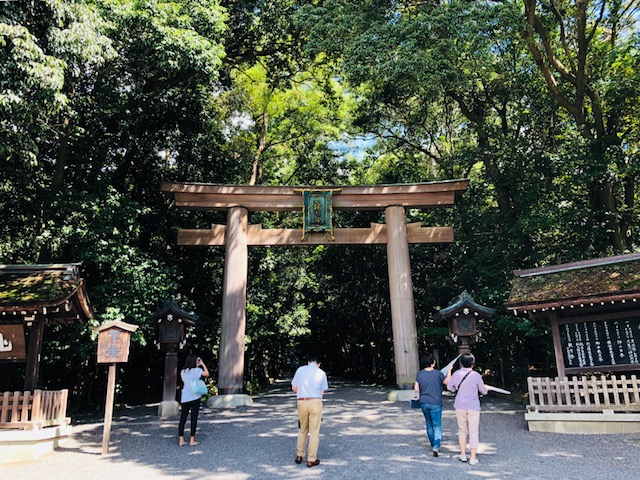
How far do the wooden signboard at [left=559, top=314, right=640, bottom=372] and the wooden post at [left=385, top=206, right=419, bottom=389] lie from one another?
3771 mm

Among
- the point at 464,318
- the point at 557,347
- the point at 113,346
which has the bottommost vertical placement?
the point at 557,347

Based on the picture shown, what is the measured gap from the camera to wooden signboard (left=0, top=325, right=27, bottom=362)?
7.55 metres

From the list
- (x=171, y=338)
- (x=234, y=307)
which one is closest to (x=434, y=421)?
(x=171, y=338)

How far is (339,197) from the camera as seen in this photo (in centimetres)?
1266

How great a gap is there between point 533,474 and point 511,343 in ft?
30.5

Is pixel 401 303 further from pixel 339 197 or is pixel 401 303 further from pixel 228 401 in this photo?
pixel 228 401

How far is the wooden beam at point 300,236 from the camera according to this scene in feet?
40.5

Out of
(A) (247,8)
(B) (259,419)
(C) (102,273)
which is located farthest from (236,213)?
(A) (247,8)

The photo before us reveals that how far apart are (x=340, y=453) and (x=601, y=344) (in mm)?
5542

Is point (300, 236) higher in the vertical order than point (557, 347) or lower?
higher

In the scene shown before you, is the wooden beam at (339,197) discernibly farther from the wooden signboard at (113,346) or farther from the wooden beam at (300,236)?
the wooden signboard at (113,346)

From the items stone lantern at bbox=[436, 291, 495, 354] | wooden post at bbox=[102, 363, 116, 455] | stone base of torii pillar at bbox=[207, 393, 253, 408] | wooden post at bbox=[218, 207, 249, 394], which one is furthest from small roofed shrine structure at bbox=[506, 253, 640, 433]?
wooden post at bbox=[102, 363, 116, 455]

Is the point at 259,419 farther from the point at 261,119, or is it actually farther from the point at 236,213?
the point at 261,119

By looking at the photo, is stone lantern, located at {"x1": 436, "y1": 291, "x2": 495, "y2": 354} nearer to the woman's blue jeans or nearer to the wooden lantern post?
the woman's blue jeans
